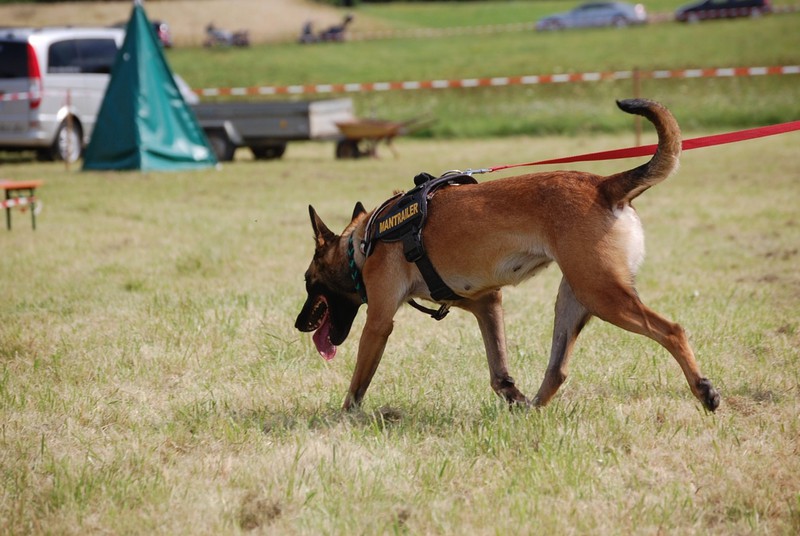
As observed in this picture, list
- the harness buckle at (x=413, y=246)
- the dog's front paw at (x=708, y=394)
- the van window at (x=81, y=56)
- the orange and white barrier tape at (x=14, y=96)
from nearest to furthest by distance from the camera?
1. the dog's front paw at (x=708, y=394)
2. the harness buckle at (x=413, y=246)
3. the orange and white barrier tape at (x=14, y=96)
4. the van window at (x=81, y=56)

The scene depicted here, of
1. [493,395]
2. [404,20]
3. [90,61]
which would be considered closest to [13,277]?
[493,395]

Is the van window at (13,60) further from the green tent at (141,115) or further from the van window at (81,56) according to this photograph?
the green tent at (141,115)

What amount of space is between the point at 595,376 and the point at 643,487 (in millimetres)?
1507

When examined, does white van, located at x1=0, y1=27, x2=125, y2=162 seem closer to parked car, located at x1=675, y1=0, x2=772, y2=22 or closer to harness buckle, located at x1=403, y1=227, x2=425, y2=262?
harness buckle, located at x1=403, y1=227, x2=425, y2=262

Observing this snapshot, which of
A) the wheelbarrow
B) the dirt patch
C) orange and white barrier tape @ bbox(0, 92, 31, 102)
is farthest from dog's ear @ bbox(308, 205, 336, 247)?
the dirt patch

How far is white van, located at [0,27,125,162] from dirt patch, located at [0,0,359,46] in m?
33.3

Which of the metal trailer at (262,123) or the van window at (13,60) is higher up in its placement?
the van window at (13,60)

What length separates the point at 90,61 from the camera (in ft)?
62.1

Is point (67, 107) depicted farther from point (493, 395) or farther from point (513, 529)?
point (513, 529)

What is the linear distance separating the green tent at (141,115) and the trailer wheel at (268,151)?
3.33 meters

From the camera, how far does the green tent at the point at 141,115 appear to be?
1581cm

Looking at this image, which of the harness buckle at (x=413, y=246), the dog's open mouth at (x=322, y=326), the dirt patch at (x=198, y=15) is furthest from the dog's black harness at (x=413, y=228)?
the dirt patch at (x=198, y=15)

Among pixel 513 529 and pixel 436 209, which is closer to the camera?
pixel 513 529

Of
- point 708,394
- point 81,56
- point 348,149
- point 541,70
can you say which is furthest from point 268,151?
point 541,70
